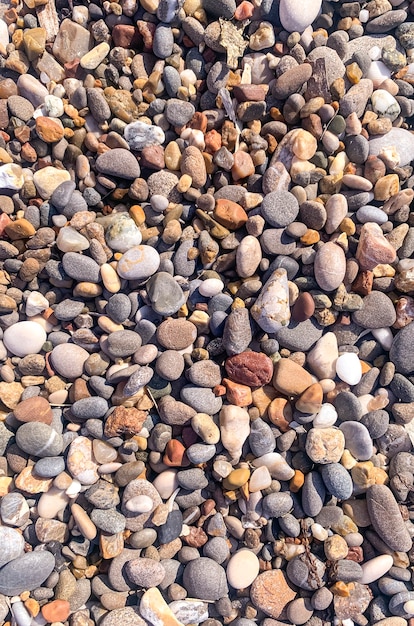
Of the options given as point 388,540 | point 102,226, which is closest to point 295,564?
point 388,540

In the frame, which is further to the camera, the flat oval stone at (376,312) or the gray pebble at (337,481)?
the flat oval stone at (376,312)

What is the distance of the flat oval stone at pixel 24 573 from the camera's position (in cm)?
168

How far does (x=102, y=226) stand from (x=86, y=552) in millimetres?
1327

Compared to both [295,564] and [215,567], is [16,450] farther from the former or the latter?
[295,564]

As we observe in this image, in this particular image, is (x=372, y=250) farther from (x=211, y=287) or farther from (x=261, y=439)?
(x=261, y=439)

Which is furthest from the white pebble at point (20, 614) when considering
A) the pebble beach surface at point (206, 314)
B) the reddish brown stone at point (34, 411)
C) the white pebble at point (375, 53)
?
the white pebble at point (375, 53)

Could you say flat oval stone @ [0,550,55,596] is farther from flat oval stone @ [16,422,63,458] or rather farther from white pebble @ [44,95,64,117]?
white pebble @ [44,95,64,117]

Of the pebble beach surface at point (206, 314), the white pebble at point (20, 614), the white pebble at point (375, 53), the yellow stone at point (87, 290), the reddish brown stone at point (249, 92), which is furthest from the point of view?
the white pebble at point (375, 53)

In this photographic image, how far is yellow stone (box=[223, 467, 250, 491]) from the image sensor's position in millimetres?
1765

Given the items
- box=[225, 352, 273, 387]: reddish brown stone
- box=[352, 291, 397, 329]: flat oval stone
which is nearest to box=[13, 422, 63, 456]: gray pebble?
box=[225, 352, 273, 387]: reddish brown stone

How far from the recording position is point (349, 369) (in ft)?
6.10

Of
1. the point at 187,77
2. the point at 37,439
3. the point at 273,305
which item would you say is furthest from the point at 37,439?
the point at 187,77

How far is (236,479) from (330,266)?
3.05 feet

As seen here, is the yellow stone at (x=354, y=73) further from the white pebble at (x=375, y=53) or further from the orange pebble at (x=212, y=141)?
the orange pebble at (x=212, y=141)
